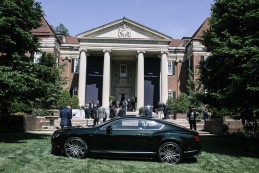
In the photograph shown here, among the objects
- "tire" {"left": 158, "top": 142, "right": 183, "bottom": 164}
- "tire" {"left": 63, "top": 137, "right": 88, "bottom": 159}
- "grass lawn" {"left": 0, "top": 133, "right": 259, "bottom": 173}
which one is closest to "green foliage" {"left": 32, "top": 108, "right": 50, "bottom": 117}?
"grass lawn" {"left": 0, "top": 133, "right": 259, "bottom": 173}

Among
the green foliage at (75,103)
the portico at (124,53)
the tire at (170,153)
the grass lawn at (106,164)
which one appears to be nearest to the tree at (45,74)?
the grass lawn at (106,164)

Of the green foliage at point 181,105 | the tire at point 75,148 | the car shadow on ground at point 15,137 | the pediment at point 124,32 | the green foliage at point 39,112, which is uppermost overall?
the pediment at point 124,32

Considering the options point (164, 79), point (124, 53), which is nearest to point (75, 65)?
point (124, 53)

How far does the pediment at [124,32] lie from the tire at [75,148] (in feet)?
107

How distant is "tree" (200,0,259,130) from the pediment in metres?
26.6

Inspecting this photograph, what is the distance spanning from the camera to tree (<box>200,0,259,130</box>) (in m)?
12.2

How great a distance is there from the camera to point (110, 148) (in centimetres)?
1004

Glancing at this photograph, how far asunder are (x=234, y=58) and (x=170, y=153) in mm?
5657

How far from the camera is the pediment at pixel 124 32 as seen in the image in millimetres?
41688

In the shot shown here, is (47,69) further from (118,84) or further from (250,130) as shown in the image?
(118,84)

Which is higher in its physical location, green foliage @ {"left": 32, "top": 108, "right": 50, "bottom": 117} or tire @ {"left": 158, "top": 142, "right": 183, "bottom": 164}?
green foliage @ {"left": 32, "top": 108, "right": 50, "bottom": 117}

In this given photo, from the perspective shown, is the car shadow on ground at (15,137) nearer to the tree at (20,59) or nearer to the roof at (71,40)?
the tree at (20,59)

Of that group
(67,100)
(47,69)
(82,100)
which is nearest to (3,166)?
(47,69)

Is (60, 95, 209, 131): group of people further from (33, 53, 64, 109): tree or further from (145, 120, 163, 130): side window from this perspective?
(145, 120, 163, 130): side window
